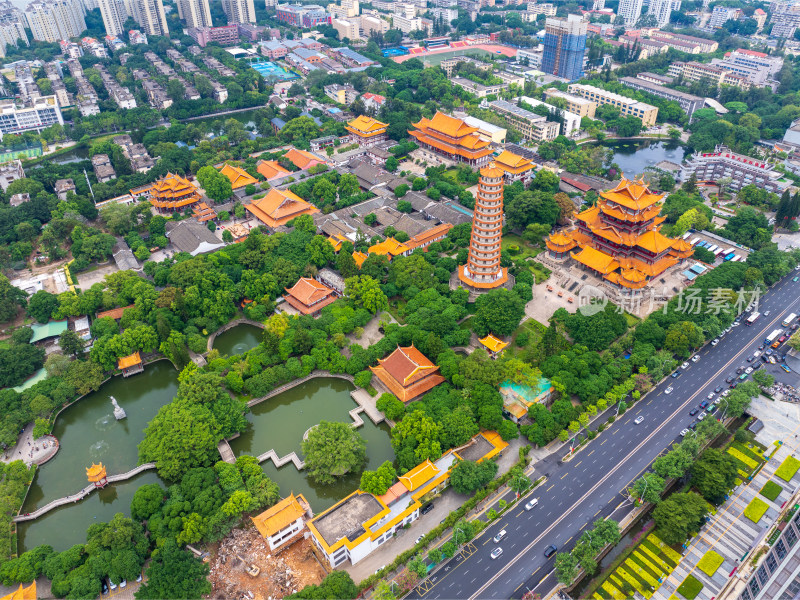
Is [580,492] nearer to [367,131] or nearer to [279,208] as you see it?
[279,208]

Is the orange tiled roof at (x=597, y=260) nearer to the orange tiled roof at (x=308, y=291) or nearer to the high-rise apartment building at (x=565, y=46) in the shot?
the orange tiled roof at (x=308, y=291)

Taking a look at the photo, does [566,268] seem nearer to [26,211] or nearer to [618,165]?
[618,165]

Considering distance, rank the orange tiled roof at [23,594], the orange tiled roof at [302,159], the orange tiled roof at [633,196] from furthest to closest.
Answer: the orange tiled roof at [302,159] → the orange tiled roof at [633,196] → the orange tiled roof at [23,594]

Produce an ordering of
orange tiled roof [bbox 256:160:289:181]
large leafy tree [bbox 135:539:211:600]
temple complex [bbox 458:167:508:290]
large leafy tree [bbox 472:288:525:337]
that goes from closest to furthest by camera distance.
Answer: large leafy tree [bbox 135:539:211:600], large leafy tree [bbox 472:288:525:337], temple complex [bbox 458:167:508:290], orange tiled roof [bbox 256:160:289:181]

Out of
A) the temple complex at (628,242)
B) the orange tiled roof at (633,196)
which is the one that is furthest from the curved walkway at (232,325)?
the orange tiled roof at (633,196)

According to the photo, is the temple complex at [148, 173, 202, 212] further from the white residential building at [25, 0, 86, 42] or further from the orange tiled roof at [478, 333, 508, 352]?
the white residential building at [25, 0, 86, 42]

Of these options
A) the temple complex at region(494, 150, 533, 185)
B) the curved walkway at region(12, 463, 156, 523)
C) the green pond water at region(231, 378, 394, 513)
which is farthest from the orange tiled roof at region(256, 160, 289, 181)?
the curved walkway at region(12, 463, 156, 523)

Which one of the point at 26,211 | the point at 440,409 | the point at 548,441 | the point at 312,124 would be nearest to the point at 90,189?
the point at 26,211
